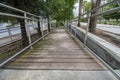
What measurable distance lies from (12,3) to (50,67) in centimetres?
323

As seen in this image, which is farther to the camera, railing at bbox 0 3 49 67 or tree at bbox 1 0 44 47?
tree at bbox 1 0 44 47

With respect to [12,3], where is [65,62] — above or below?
below

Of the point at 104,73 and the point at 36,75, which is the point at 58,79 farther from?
the point at 104,73

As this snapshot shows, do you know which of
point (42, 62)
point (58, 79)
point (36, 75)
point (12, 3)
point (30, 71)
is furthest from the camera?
point (12, 3)

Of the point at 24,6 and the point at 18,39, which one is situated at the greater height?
the point at 24,6

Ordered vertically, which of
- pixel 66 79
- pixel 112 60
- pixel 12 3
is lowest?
pixel 66 79

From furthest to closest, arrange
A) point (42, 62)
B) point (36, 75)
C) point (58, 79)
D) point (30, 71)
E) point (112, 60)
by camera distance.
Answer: point (42, 62), point (112, 60), point (30, 71), point (36, 75), point (58, 79)

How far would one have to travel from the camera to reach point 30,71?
6.45 ft

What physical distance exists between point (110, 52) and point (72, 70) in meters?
0.75

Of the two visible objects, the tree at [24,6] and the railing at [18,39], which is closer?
the railing at [18,39]

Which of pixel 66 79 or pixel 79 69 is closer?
pixel 66 79

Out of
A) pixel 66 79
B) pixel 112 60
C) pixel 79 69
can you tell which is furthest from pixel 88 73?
pixel 112 60

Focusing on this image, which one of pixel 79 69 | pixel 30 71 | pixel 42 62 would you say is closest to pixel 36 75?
pixel 30 71

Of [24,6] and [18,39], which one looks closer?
[24,6]
